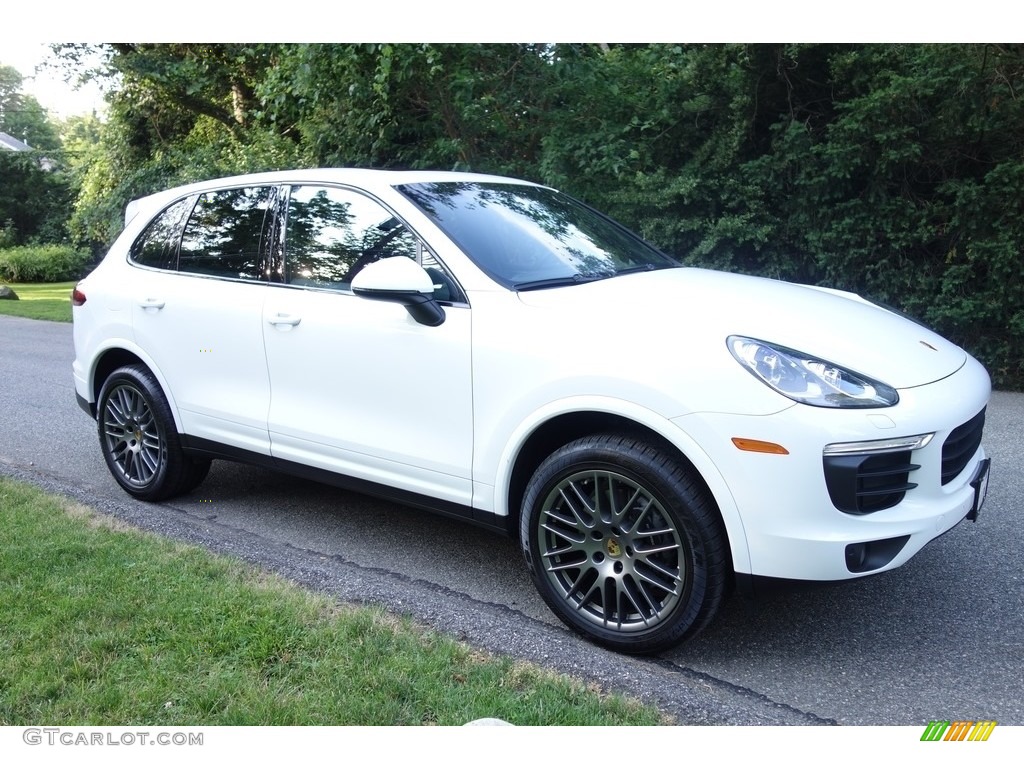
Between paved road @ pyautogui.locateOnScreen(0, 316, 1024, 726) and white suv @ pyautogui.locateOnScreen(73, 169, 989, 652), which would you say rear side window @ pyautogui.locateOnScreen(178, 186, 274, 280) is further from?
paved road @ pyautogui.locateOnScreen(0, 316, 1024, 726)

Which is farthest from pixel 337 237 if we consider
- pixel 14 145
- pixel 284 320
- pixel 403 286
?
pixel 14 145

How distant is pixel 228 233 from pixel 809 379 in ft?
10.6

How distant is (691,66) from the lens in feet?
32.6

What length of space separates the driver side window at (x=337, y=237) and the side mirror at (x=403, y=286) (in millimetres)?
229

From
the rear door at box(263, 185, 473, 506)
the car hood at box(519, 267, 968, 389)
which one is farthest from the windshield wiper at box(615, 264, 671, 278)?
the rear door at box(263, 185, 473, 506)

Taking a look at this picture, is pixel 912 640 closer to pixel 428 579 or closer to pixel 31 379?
pixel 428 579

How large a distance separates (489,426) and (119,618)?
164 centimetres

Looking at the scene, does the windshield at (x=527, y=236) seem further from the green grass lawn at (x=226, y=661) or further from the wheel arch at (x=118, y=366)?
the wheel arch at (x=118, y=366)

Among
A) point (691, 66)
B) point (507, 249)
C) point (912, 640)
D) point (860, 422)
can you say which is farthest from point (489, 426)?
point (691, 66)
